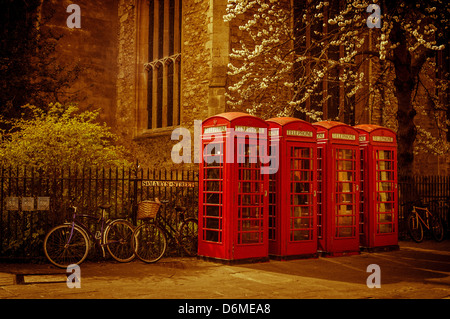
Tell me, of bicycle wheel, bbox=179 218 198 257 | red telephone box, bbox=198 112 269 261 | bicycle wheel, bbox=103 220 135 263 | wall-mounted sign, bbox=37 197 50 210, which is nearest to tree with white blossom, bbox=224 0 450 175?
red telephone box, bbox=198 112 269 261

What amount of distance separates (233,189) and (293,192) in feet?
4.24

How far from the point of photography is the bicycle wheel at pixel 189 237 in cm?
956

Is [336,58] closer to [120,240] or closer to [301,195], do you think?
[301,195]

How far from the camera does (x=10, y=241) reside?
886 cm

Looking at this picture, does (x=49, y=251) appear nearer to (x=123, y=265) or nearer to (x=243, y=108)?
(x=123, y=265)

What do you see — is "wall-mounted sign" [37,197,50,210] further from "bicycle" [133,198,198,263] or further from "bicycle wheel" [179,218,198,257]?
"bicycle wheel" [179,218,198,257]

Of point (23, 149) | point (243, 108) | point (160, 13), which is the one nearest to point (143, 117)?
point (160, 13)

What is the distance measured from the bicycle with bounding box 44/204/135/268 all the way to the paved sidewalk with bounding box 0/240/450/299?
9.4 inches

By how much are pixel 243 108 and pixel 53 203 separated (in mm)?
7557

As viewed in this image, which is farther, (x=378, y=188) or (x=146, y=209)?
(x=378, y=188)

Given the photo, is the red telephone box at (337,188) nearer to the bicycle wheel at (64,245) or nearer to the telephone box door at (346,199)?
the telephone box door at (346,199)

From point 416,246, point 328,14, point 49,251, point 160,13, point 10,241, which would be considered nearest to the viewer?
point 49,251

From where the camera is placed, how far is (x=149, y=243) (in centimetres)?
897

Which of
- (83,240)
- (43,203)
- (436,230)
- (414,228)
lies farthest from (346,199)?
(43,203)
